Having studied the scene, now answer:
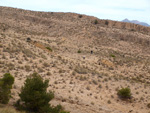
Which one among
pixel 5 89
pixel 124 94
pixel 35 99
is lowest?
pixel 124 94

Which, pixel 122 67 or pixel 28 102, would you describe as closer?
pixel 28 102

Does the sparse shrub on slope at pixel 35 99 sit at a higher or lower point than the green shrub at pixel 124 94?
higher

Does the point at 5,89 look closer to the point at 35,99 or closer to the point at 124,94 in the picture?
the point at 35,99

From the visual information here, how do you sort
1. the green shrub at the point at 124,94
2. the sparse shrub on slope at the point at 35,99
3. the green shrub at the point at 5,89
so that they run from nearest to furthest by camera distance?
the green shrub at the point at 5,89, the sparse shrub on slope at the point at 35,99, the green shrub at the point at 124,94

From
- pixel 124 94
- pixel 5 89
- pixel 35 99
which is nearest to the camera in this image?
pixel 5 89

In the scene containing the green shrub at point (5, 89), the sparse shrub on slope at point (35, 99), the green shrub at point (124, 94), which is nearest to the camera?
the green shrub at point (5, 89)

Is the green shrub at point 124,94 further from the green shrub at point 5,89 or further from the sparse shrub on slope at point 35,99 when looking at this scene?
the green shrub at point 5,89

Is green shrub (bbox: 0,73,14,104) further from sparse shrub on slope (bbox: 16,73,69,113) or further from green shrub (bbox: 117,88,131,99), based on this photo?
green shrub (bbox: 117,88,131,99)

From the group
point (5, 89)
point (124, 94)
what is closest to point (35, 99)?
point (5, 89)

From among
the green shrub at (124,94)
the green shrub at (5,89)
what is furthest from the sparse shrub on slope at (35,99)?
the green shrub at (124,94)

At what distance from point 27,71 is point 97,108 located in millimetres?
6781

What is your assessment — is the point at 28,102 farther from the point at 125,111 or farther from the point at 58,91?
the point at 125,111

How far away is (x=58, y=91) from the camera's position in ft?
36.4

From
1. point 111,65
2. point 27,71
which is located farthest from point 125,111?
point 111,65
